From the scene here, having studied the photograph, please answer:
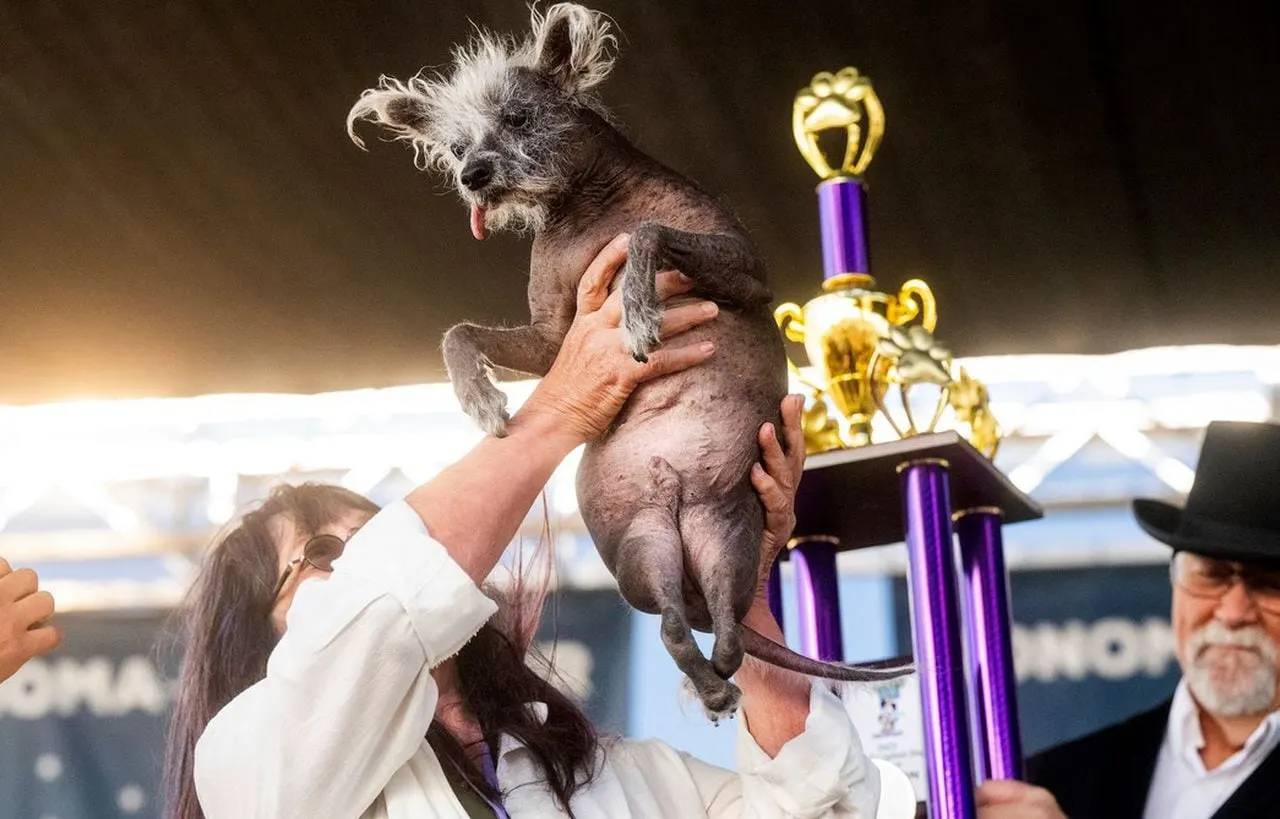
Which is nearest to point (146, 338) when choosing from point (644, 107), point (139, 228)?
point (139, 228)

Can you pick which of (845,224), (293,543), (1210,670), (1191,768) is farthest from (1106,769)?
(293,543)

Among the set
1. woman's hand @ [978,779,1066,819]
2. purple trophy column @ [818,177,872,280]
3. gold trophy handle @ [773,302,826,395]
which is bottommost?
woman's hand @ [978,779,1066,819]

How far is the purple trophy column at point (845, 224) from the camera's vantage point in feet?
8.07

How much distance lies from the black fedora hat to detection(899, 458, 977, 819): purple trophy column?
0.89 meters

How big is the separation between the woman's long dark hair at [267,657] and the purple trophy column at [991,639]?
0.61 metres

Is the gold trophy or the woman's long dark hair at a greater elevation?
the gold trophy

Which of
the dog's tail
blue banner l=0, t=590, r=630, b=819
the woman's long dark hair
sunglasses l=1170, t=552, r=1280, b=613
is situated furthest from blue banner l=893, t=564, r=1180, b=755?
the dog's tail

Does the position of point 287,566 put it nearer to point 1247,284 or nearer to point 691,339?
point 691,339

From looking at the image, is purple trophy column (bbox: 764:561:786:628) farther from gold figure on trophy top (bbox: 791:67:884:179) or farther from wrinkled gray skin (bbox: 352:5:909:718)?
gold figure on trophy top (bbox: 791:67:884:179)

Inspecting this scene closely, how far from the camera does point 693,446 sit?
5.11 ft

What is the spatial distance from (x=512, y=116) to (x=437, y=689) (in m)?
0.63

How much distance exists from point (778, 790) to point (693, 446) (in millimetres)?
533

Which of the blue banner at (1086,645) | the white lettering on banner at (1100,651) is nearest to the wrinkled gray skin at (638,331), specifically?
the blue banner at (1086,645)

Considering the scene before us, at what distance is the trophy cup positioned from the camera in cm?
212
